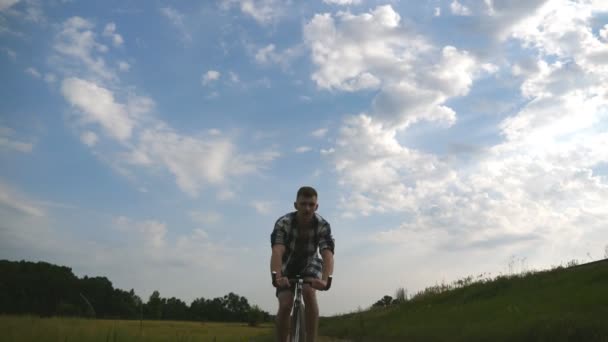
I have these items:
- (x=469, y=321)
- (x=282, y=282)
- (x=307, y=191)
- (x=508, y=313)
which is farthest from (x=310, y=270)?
(x=469, y=321)

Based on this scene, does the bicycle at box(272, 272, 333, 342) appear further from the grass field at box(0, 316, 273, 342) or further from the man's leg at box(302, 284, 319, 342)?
the grass field at box(0, 316, 273, 342)

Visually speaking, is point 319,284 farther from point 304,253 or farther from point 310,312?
point 304,253

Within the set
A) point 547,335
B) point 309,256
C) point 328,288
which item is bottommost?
point 547,335

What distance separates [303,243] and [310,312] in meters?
0.89

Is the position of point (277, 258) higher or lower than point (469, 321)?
higher

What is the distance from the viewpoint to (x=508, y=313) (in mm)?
14695

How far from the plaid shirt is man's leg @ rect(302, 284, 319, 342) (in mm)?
379

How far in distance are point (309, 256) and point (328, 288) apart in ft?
2.51

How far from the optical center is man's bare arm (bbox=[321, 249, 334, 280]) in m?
6.36

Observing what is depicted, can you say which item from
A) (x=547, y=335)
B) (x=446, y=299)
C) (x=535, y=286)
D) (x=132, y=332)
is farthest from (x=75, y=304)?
(x=446, y=299)

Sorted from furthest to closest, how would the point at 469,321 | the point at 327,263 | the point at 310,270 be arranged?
the point at 469,321 < the point at 310,270 < the point at 327,263

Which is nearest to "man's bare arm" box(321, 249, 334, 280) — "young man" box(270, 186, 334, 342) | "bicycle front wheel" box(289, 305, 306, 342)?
"young man" box(270, 186, 334, 342)

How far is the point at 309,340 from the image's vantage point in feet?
20.6

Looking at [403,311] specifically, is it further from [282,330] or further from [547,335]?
[282,330]
